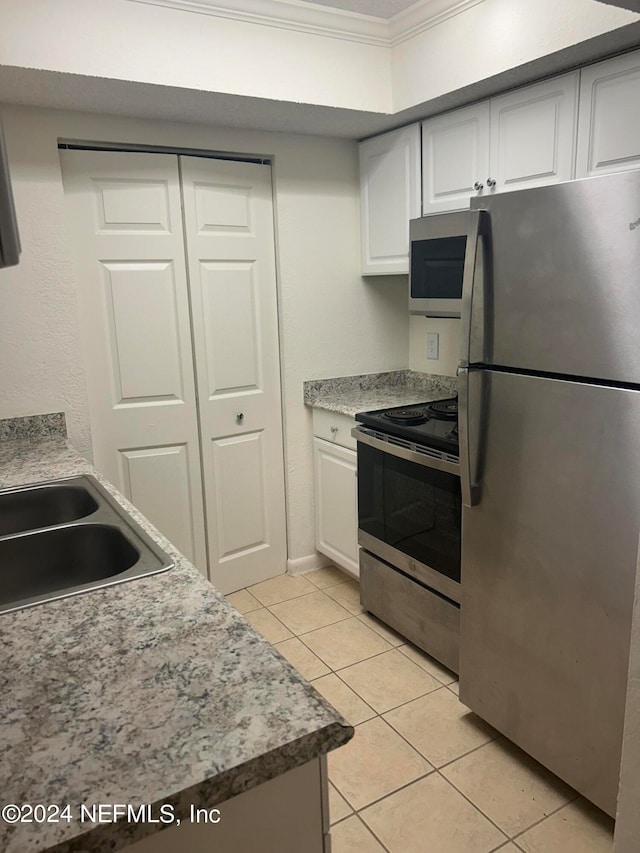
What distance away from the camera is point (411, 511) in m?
2.38

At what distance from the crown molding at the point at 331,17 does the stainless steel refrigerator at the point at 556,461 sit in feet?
3.31

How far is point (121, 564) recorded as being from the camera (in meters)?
1.44

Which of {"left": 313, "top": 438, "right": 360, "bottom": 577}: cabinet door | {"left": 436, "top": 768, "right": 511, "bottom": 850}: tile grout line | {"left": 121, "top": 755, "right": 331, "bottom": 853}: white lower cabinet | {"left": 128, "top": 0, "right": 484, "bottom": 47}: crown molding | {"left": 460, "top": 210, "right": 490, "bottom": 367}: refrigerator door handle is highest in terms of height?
{"left": 128, "top": 0, "right": 484, "bottom": 47}: crown molding

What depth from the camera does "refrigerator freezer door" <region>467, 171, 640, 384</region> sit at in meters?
1.39

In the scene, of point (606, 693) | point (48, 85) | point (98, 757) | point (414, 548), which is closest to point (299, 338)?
Answer: point (414, 548)

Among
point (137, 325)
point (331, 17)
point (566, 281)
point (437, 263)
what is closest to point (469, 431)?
point (566, 281)

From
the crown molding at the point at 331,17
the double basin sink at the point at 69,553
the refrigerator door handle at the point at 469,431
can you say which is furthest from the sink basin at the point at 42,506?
the crown molding at the point at 331,17

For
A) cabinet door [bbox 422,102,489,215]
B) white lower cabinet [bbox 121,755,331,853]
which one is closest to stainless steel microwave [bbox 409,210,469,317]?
cabinet door [bbox 422,102,489,215]

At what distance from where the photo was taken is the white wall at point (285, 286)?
2387mm

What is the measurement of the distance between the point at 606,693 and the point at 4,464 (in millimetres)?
1916

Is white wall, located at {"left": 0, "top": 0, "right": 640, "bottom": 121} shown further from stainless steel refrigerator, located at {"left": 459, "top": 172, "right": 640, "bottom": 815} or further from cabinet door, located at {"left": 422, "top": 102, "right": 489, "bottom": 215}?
stainless steel refrigerator, located at {"left": 459, "top": 172, "right": 640, "bottom": 815}

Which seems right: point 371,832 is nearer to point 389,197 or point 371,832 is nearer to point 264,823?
point 264,823

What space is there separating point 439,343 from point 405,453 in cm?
101

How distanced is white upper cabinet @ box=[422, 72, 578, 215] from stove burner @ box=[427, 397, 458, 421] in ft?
2.61
